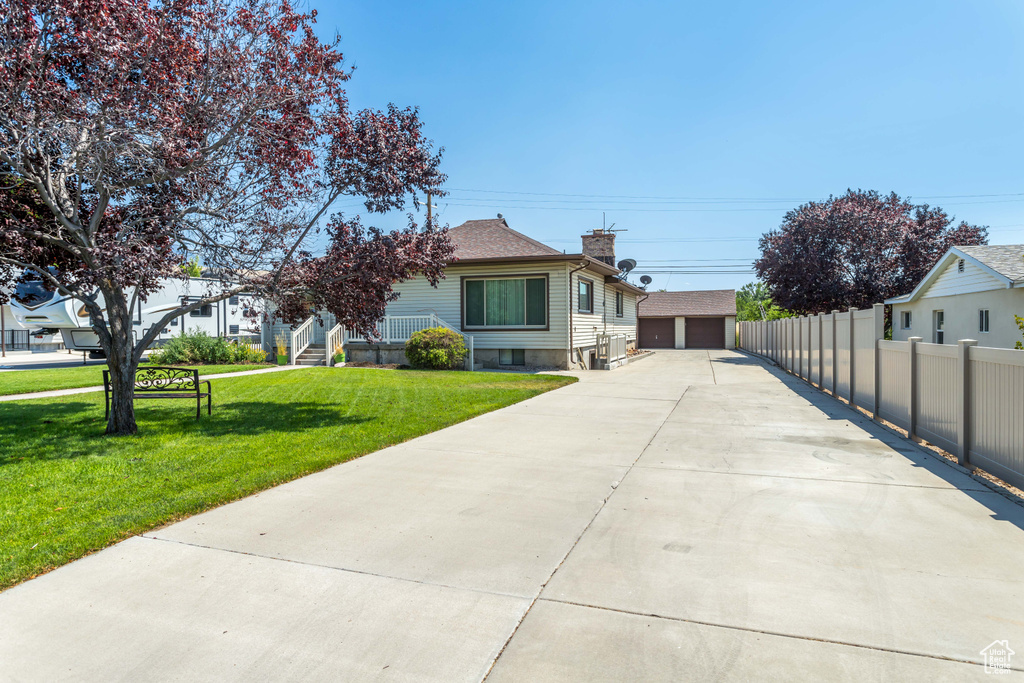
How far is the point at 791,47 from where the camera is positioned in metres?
14.1

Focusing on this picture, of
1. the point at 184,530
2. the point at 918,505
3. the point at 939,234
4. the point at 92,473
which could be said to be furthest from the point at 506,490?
the point at 939,234

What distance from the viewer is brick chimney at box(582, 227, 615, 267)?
27.6m

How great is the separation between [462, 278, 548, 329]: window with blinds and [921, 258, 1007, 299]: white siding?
12.3 meters

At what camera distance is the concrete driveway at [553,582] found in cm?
253

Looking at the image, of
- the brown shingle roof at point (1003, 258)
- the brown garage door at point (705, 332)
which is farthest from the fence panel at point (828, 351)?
the brown garage door at point (705, 332)

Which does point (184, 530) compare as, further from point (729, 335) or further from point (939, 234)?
point (729, 335)

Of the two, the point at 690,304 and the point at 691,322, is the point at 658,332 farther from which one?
the point at 690,304

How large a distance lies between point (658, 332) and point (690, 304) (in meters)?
3.41

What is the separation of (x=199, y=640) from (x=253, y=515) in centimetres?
181

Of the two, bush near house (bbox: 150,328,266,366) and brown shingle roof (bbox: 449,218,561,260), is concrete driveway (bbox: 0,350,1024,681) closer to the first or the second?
brown shingle roof (bbox: 449,218,561,260)

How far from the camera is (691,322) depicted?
45156mm

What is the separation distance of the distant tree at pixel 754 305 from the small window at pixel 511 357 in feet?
128

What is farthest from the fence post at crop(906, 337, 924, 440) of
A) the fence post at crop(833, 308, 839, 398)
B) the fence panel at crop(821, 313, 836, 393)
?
the fence panel at crop(821, 313, 836, 393)

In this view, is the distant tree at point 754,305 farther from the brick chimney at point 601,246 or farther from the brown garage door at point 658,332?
the brick chimney at point 601,246
